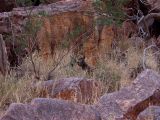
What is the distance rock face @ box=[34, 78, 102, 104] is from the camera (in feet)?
23.5

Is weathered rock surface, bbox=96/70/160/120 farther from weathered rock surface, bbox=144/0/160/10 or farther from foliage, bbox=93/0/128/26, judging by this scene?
weathered rock surface, bbox=144/0/160/10

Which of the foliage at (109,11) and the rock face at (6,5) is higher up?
the foliage at (109,11)

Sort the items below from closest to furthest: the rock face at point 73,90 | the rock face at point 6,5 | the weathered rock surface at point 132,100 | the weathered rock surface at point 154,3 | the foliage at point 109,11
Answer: the weathered rock surface at point 132,100, the rock face at point 73,90, the foliage at point 109,11, the weathered rock surface at point 154,3, the rock face at point 6,5

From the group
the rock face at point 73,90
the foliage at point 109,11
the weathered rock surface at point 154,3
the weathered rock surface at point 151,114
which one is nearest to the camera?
the weathered rock surface at point 151,114

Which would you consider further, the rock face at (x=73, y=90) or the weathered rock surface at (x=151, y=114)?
the rock face at (x=73, y=90)

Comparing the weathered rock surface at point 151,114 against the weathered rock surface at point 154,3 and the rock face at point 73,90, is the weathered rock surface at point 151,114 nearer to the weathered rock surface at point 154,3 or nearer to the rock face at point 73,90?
the rock face at point 73,90

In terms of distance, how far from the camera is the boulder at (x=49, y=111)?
16.6 feet

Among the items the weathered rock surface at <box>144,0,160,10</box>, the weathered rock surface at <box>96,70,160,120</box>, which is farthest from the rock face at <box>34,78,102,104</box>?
the weathered rock surface at <box>144,0,160,10</box>

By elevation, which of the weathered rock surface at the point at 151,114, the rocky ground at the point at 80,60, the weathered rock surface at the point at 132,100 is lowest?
the rocky ground at the point at 80,60

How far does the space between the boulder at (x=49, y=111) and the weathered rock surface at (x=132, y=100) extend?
28cm

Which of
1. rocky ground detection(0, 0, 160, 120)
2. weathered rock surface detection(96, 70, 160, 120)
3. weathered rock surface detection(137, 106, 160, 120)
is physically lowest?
rocky ground detection(0, 0, 160, 120)

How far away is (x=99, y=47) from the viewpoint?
12.4 metres

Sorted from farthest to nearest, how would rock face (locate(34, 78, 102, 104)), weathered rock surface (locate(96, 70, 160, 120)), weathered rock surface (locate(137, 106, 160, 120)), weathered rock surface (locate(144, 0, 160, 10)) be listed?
1. weathered rock surface (locate(144, 0, 160, 10))
2. rock face (locate(34, 78, 102, 104))
3. weathered rock surface (locate(96, 70, 160, 120))
4. weathered rock surface (locate(137, 106, 160, 120))

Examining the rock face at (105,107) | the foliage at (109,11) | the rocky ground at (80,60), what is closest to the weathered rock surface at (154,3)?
the rocky ground at (80,60)
